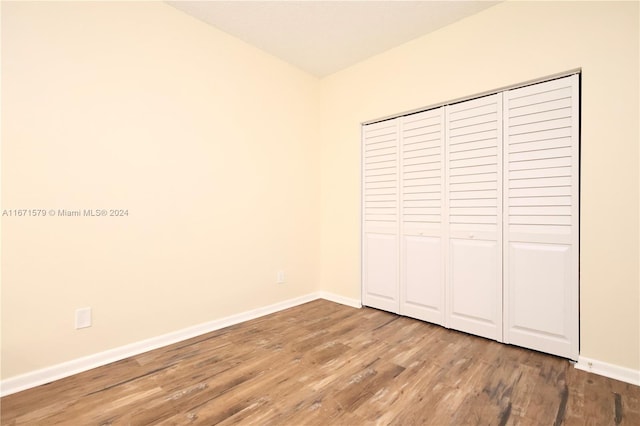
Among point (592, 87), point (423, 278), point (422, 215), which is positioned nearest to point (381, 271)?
point (423, 278)

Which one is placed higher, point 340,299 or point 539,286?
point 539,286

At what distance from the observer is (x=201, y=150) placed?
2.59m

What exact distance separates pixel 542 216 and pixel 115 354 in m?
3.22

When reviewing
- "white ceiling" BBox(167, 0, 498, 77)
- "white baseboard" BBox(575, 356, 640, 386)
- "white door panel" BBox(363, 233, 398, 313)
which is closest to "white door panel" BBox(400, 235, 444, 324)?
"white door panel" BBox(363, 233, 398, 313)

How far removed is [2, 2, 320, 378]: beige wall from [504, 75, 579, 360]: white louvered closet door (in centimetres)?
212

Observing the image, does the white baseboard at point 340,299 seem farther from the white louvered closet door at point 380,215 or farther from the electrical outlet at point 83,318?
the electrical outlet at point 83,318

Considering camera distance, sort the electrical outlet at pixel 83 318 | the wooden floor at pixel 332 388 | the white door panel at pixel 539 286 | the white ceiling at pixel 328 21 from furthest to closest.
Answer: the white ceiling at pixel 328 21
the white door panel at pixel 539 286
the electrical outlet at pixel 83 318
the wooden floor at pixel 332 388

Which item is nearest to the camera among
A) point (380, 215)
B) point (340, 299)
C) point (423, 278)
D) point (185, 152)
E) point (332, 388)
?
point (332, 388)

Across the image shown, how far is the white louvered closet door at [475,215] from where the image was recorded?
7.86ft

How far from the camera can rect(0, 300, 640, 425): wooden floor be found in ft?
5.02

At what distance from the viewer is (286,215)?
3.32 meters

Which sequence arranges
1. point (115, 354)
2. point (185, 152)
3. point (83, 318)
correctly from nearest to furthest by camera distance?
point (83, 318) < point (115, 354) < point (185, 152)

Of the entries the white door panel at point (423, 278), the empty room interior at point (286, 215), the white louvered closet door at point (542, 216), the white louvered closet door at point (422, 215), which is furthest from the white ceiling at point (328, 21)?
the white door panel at point (423, 278)

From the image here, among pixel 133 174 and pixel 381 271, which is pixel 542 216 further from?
pixel 133 174
